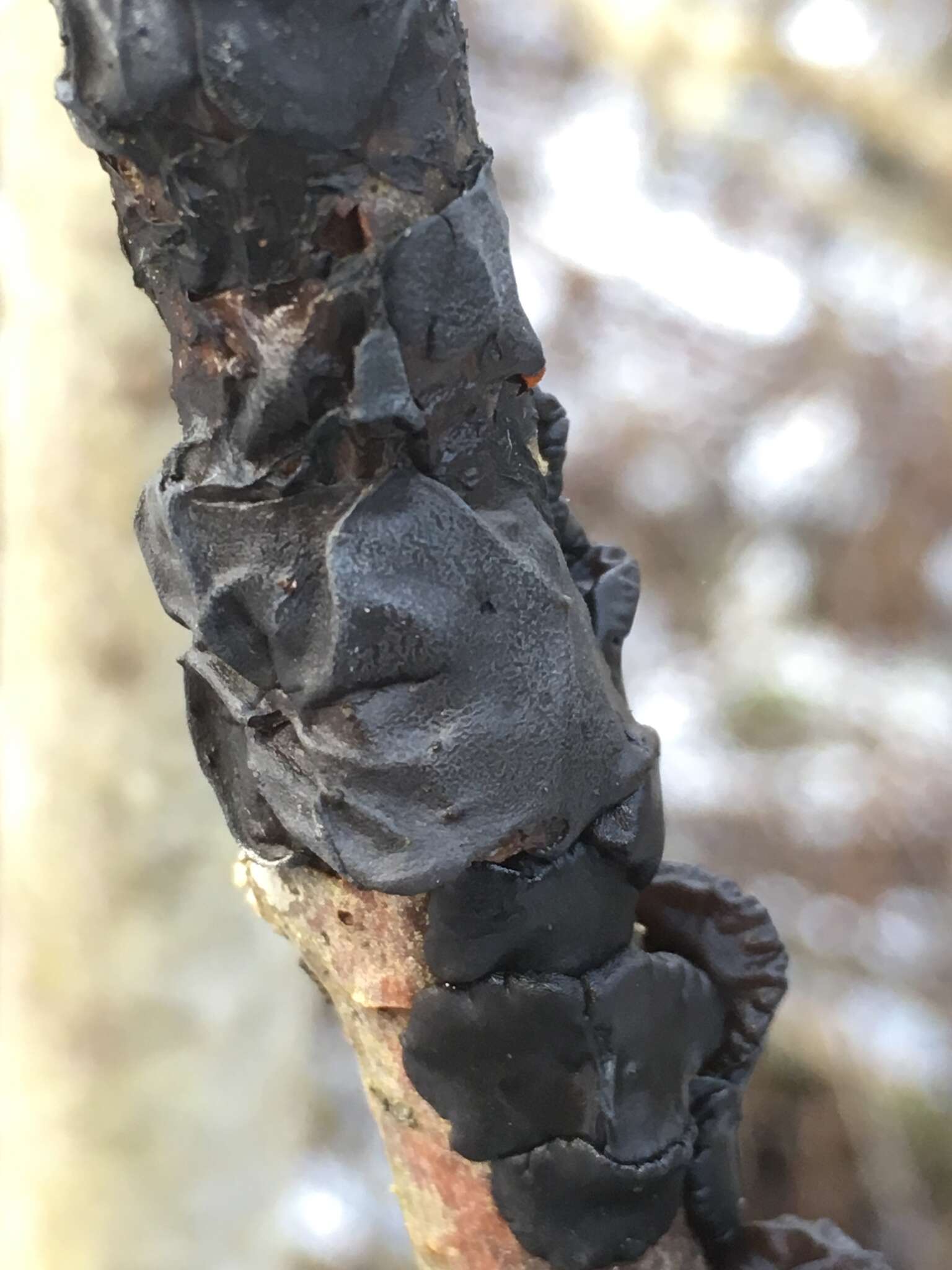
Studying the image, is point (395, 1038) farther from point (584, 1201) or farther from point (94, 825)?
point (94, 825)

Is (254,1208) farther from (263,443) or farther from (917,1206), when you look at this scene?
(263,443)

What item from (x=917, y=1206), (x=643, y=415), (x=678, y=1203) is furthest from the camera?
(x=643, y=415)

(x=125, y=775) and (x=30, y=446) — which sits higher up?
(x=30, y=446)

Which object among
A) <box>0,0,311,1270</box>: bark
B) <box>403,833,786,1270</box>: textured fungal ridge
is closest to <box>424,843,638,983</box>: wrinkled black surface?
<box>403,833,786,1270</box>: textured fungal ridge

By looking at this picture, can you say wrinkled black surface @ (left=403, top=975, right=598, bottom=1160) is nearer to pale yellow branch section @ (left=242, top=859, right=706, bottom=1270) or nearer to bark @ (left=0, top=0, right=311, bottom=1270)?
pale yellow branch section @ (left=242, top=859, right=706, bottom=1270)

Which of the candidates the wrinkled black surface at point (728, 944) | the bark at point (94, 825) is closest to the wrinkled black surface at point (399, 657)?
the wrinkled black surface at point (728, 944)

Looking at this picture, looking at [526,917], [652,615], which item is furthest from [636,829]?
[652,615]

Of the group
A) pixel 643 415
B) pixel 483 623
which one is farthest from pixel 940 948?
pixel 483 623
